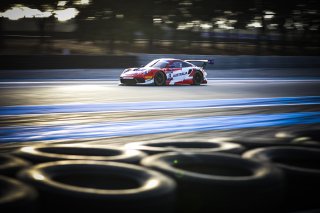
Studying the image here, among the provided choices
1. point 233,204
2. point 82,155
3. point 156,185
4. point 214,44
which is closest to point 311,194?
point 233,204

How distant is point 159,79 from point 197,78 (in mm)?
1825

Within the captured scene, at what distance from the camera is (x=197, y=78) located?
60.8 ft

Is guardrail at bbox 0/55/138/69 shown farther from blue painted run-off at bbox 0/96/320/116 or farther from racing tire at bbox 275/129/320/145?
racing tire at bbox 275/129/320/145

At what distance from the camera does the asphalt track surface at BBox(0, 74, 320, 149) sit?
7.50 metres

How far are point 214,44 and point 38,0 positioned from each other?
14381mm

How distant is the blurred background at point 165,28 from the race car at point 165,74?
12686 mm

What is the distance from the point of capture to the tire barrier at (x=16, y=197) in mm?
2592

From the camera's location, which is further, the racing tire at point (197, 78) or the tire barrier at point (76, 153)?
the racing tire at point (197, 78)

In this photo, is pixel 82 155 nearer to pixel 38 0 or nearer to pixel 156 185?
pixel 156 185

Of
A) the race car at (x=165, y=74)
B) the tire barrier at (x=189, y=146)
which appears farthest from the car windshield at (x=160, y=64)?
the tire barrier at (x=189, y=146)

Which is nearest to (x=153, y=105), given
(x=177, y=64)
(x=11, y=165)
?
(x=177, y=64)

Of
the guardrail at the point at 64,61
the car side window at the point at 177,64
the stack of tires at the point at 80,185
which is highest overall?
the guardrail at the point at 64,61

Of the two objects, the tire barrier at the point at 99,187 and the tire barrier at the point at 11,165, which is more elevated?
the tire barrier at the point at 11,165

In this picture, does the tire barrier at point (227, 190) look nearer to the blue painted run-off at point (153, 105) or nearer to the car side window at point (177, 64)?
the blue painted run-off at point (153, 105)
